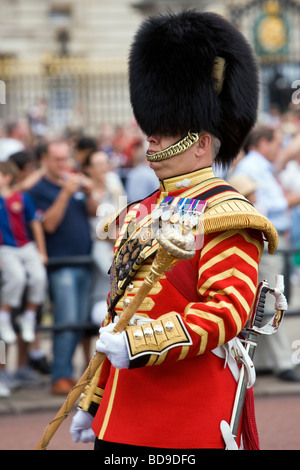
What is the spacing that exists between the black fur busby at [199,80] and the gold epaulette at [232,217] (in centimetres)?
33

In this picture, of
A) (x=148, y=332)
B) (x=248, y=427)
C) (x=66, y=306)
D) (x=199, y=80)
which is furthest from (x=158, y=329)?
(x=66, y=306)

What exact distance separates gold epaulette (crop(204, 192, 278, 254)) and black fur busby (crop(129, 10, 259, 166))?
33cm

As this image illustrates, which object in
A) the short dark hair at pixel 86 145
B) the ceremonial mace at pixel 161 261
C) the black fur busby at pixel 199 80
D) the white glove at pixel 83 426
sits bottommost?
the white glove at pixel 83 426

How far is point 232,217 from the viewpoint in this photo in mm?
2820

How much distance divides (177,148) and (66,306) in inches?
153

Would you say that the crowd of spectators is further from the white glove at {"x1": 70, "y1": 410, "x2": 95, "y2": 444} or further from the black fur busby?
the black fur busby

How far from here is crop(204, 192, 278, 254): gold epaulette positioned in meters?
2.82

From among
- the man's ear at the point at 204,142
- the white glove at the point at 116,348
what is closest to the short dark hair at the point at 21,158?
the man's ear at the point at 204,142

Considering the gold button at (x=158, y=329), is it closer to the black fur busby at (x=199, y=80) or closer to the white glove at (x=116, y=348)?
the white glove at (x=116, y=348)

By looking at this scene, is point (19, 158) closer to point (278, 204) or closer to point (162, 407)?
point (278, 204)

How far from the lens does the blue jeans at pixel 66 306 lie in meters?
6.66

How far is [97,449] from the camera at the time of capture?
3.06 m

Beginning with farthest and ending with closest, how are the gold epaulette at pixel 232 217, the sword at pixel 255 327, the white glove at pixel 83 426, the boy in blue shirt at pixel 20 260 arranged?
the boy in blue shirt at pixel 20 260
the white glove at pixel 83 426
the sword at pixel 255 327
the gold epaulette at pixel 232 217

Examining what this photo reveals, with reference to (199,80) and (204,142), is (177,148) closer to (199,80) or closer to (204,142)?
(204,142)
